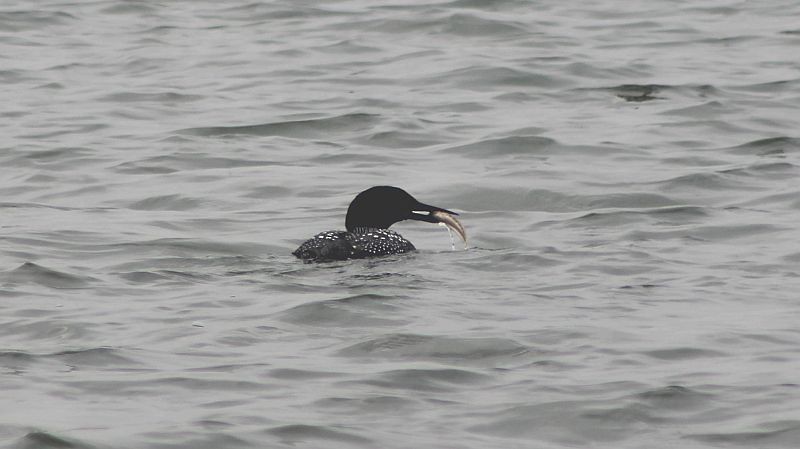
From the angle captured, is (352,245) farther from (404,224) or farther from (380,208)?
(404,224)

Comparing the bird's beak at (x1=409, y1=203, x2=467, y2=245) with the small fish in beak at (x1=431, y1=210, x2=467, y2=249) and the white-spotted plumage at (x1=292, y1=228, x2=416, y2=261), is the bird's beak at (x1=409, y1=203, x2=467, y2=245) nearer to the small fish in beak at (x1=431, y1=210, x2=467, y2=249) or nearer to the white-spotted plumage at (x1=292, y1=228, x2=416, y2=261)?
the small fish in beak at (x1=431, y1=210, x2=467, y2=249)

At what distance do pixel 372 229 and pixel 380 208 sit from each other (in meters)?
0.17

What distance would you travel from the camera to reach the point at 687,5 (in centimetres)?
2153

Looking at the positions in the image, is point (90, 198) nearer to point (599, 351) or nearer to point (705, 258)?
point (705, 258)

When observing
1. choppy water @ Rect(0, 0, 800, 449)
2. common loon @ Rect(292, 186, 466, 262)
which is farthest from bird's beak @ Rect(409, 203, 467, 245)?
choppy water @ Rect(0, 0, 800, 449)

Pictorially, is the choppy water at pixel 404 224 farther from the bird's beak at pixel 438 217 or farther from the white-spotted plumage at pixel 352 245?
the bird's beak at pixel 438 217

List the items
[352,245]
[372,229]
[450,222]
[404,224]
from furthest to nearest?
[404,224], [450,222], [372,229], [352,245]

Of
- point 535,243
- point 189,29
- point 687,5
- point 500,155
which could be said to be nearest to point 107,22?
point 189,29

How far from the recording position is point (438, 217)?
442 inches

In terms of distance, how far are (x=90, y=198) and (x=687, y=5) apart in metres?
10.3

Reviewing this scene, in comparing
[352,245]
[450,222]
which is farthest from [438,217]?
[352,245]

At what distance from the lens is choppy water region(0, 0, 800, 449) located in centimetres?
761

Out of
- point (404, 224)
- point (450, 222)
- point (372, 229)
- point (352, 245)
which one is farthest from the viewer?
point (404, 224)

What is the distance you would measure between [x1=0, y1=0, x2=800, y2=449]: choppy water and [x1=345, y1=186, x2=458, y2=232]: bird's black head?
1.09 ft
